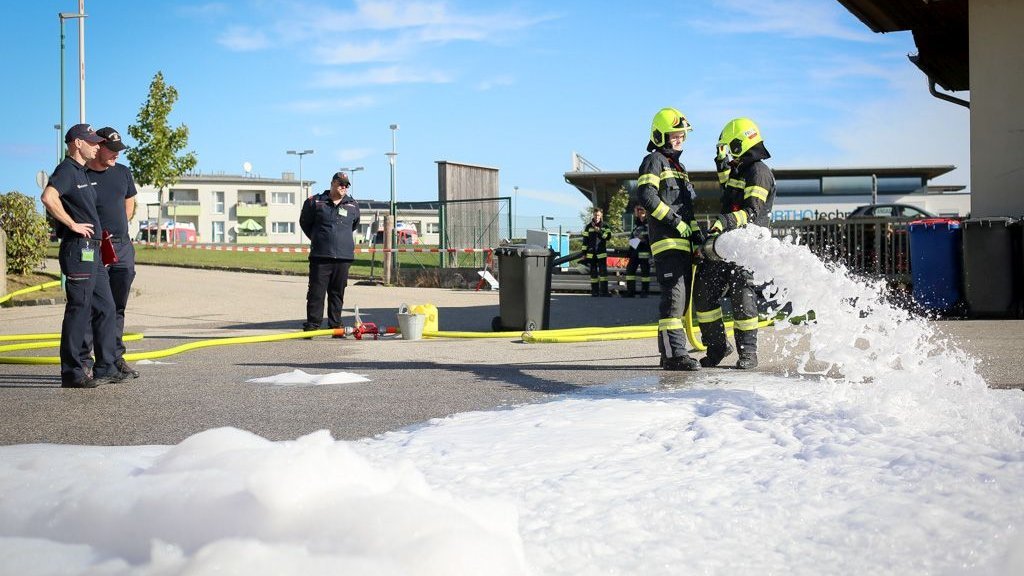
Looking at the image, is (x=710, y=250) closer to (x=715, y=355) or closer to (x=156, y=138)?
(x=715, y=355)

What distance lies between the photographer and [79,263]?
7402 mm

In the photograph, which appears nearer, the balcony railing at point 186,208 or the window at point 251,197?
the balcony railing at point 186,208

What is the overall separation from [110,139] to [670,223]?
4494 millimetres

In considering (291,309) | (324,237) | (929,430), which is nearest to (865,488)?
(929,430)

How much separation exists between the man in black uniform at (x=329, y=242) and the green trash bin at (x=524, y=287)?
1.93 m

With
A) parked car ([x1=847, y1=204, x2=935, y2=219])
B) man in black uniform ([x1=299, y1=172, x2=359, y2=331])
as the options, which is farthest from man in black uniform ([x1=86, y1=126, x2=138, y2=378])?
parked car ([x1=847, y1=204, x2=935, y2=219])

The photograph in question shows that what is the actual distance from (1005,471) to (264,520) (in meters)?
2.87

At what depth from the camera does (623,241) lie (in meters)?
29.4

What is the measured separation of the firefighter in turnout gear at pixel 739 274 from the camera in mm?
8133

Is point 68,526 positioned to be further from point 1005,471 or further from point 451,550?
point 1005,471

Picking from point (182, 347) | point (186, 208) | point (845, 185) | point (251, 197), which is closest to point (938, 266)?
point (182, 347)

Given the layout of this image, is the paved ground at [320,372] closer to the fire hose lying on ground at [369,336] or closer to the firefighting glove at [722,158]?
the fire hose lying on ground at [369,336]

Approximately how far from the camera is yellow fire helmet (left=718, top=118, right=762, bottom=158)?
8.20 metres

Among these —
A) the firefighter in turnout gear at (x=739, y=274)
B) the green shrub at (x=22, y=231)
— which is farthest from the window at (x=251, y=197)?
the firefighter in turnout gear at (x=739, y=274)
